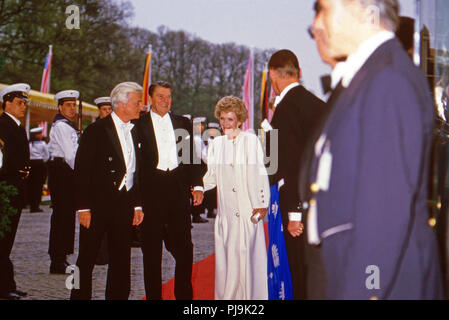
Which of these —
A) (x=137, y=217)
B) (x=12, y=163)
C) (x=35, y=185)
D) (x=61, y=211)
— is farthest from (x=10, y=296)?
(x=35, y=185)

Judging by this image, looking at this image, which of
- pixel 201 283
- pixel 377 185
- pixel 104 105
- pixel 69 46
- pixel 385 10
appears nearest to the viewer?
pixel 377 185

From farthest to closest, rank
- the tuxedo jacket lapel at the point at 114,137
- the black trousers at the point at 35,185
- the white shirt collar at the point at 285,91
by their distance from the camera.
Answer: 1. the black trousers at the point at 35,185
2. the tuxedo jacket lapel at the point at 114,137
3. the white shirt collar at the point at 285,91

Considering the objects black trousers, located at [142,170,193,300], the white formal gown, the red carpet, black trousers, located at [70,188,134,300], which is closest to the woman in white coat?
the white formal gown

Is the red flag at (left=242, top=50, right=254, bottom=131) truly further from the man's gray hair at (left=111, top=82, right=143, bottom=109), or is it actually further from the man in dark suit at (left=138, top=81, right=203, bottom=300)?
the man's gray hair at (left=111, top=82, right=143, bottom=109)

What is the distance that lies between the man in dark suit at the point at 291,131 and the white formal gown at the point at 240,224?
106 cm

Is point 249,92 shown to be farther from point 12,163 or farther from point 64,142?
point 12,163

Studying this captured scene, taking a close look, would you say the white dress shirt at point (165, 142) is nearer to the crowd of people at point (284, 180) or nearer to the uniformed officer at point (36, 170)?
the crowd of people at point (284, 180)

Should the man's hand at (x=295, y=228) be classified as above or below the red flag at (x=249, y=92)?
below

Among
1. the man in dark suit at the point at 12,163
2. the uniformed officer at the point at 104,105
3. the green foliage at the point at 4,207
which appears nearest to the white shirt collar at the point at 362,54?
the green foliage at the point at 4,207

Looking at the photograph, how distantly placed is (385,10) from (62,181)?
571 cm

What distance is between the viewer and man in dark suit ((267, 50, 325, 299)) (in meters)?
3.72

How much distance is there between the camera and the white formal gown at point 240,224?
16.5 feet

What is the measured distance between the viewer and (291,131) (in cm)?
375

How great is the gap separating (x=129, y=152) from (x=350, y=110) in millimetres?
3237
